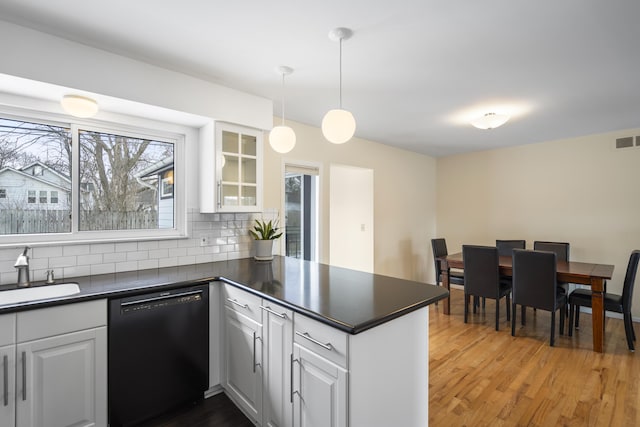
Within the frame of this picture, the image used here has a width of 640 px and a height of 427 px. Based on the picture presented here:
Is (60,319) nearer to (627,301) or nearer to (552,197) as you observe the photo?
(627,301)

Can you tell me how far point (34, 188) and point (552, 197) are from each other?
19.4 ft

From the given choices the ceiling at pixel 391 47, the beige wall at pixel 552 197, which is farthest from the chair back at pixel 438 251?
the ceiling at pixel 391 47

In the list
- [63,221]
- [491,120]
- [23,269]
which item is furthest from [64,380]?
[491,120]

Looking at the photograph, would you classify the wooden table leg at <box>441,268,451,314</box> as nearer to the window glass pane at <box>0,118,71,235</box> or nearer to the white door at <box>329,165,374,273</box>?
the white door at <box>329,165,374,273</box>

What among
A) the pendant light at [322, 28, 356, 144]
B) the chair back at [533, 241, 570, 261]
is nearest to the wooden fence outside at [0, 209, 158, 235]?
the pendant light at [322, 28, 356, 144]

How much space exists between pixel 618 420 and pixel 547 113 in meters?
2.80

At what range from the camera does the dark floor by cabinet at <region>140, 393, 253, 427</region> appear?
200 cm

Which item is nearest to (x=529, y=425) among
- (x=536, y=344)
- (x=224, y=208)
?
(x=536, y=344)

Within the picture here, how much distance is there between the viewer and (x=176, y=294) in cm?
206

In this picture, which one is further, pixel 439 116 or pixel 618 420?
pixel 439 116

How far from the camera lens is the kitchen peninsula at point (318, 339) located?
136cm

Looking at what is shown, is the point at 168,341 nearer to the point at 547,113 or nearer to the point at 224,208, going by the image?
the point at 224,208

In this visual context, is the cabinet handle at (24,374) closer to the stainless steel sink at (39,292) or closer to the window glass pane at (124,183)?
the stainless steel sink at (39,292)

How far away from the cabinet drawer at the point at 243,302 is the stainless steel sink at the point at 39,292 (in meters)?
0.88
